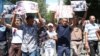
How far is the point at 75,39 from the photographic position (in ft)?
48.9

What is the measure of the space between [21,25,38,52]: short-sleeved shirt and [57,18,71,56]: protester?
138 cm

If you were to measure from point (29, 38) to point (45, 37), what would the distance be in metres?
2.52

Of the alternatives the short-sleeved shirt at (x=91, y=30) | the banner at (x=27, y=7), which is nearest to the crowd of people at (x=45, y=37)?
the short-sleeved shirt at (x=91, y=30)

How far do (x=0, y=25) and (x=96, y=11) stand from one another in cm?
2289

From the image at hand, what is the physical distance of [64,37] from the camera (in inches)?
532

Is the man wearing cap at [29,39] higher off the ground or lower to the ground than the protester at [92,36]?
higher

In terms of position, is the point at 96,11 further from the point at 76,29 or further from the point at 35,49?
the point at 35,49

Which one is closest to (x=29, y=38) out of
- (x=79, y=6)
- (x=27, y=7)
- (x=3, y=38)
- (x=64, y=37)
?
(x=27, y=7)

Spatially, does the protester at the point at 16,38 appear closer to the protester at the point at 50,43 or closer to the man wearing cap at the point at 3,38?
the man wearing cap at the point at 3,38

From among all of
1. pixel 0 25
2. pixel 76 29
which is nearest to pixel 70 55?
pixel 76 29

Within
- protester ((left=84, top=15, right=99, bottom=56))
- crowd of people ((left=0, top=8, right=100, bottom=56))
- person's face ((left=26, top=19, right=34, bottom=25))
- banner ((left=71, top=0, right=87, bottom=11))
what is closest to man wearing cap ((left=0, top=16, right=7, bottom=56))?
crowd of people ((left=0, top=8, right=100, bottom=56))

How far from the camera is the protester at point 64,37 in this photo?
1353 cm

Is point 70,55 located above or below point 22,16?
below

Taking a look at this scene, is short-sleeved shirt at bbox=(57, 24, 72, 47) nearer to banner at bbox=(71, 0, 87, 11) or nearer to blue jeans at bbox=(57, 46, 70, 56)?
blue jeans at bbox=(57, 46, 70, 56)
